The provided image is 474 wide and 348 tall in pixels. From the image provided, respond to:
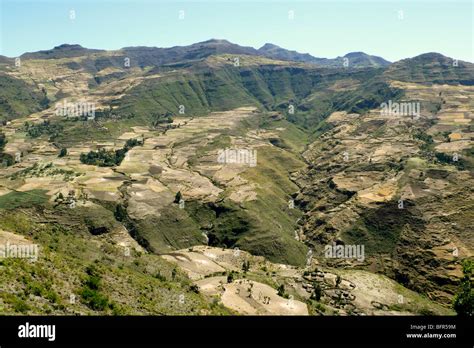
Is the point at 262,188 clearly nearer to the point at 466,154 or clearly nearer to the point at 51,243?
the point at 466,154

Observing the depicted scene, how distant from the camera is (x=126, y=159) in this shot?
178 m

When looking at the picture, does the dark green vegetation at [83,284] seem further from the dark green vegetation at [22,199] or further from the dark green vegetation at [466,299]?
the dark green vegetation at [22,199]

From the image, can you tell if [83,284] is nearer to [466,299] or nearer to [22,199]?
[466,299]

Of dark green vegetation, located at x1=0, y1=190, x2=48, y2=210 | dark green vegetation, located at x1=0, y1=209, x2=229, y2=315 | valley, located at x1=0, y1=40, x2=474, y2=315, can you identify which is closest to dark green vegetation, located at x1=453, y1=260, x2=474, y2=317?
valley, located at x1=0, y1=40, x2=474, y2=315

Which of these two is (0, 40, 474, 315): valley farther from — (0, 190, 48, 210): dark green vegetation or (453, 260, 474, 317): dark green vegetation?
(453, 260, 474, 317): dark green vegetation

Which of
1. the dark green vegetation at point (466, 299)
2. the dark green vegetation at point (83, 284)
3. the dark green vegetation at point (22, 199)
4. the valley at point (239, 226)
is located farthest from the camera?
the dark green vegetation at point (22, 199)

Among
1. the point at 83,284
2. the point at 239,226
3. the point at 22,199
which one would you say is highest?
the point at 83,284

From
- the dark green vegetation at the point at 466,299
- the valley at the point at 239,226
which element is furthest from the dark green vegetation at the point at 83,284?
the dark green vegetation at the point at 466,299

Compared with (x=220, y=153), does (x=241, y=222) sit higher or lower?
Answer: lower

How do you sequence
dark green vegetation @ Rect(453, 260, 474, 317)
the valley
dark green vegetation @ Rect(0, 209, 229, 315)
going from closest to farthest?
dark green vegetation @ Rect(0, 209, 229, 315)
the valley
dark green vegetation @ Rect(453, 260, 474, 317)

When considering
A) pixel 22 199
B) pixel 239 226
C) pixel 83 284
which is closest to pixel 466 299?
pixel 83 284

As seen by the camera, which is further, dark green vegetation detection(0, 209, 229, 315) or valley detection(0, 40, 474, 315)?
valley detection(0, 40, 474, 315)
